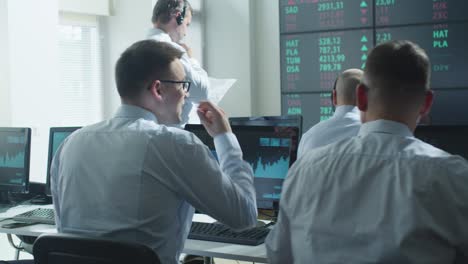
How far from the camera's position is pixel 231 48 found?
573 cm

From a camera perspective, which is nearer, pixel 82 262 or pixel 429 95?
pixel 429 95

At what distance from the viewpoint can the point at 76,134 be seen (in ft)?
6.43

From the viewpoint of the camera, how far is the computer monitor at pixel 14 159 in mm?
3311

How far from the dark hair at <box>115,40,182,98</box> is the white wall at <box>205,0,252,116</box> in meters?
3.74

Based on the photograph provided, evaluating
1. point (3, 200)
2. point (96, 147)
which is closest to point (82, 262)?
point (96, 147)

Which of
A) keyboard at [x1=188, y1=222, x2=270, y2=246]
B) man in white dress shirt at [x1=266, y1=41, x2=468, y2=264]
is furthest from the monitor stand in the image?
man in white dress shirt at [x1=266, y1=41, x2=468, y2=264]

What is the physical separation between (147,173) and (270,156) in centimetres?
92

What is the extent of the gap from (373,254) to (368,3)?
3.74 metres

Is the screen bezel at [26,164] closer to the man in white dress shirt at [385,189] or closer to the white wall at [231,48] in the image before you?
the man in white dress shirt at [385,189]

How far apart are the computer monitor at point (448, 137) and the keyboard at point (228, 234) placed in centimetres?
72

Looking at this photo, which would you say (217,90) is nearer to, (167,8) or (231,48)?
(167,8)

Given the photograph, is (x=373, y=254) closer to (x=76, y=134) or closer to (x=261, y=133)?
(x=76, y=134)

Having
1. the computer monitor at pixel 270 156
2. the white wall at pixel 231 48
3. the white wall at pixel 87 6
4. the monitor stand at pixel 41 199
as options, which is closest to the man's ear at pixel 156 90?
the computer monitor at pixel 270 156

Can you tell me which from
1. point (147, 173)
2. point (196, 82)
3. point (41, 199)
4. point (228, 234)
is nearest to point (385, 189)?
point (147, 173)
